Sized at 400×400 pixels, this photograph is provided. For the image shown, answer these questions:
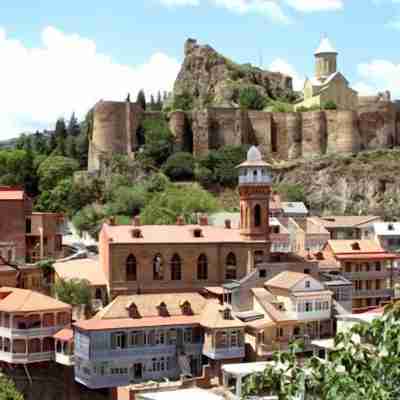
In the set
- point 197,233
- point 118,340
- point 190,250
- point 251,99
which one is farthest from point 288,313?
point 251,99

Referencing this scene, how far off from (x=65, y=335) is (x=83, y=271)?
6.65m

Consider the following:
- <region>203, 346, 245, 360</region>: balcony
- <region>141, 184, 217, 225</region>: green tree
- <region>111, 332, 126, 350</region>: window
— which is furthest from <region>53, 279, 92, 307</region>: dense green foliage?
<region>141, 184, 217, 225</region>: green tree

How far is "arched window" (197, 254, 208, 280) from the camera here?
44.2 m

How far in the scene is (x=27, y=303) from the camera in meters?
38.5

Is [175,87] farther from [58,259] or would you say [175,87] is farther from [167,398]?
[167,398]

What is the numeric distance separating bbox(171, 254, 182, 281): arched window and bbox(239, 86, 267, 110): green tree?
49.2m

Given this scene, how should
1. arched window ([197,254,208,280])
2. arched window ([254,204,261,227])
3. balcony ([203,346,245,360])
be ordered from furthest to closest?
arched window ([254,204,261,227]) < arched window ([197,254,208,280]) < balcony ([203,346,245,360])

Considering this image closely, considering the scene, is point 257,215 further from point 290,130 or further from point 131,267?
point 290,130

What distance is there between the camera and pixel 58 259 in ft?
165

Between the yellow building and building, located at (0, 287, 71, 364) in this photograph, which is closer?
building, located at (0, 287, 71, 364)

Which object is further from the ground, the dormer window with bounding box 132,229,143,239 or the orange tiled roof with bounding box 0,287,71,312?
the dormer window with bounding box 132,229,143,239

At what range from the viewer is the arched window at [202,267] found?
4416cm

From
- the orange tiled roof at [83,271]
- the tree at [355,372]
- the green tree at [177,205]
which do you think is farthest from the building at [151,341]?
the tree at [355,372]

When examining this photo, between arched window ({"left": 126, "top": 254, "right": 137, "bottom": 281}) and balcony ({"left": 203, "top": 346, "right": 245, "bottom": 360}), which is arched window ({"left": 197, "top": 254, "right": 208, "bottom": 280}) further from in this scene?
balcony ({"left": 203, "top": 346, "right": 245, "bottom": 360})
